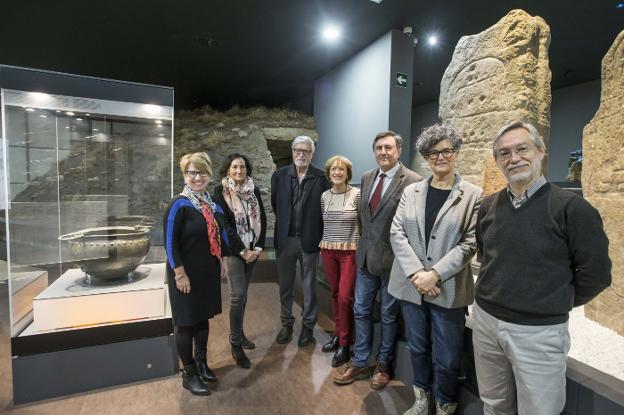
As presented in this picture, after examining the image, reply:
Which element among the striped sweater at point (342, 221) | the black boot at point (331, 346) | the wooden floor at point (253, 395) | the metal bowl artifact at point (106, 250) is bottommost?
the wooden floor at point (253, 395)

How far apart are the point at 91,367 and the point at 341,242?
1.80 meters

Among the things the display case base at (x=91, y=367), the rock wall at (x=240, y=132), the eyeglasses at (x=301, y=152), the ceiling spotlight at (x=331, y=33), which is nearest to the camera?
the display case base at (x=91, y=367)

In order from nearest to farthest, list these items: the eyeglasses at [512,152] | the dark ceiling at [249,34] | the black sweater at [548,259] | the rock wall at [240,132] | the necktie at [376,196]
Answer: the black sweater at [548,259]
the eyeglasses at [512,152]
the necktie at [376,196]
the dark ceiling at [249,34]
the rock wall at [240,132]

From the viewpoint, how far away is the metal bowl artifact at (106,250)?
6.88 feet

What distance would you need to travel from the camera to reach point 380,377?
2117 millimetres

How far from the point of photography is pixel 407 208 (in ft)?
5.71

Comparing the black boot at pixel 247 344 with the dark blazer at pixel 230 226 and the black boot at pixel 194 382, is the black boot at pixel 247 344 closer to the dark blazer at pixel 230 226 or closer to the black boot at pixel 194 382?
the black boot at pixel 194 382

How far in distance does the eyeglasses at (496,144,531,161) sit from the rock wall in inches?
206

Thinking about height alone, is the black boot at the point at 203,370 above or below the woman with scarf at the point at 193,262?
below

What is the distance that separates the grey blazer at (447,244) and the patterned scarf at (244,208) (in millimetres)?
1170

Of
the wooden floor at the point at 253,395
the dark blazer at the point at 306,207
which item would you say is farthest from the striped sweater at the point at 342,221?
the wooden floor at the point at 253,395

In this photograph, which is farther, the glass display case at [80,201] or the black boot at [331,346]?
the black boot at [331,346]

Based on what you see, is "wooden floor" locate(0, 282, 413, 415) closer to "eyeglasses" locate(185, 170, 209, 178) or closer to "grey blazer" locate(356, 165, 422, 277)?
"grey blazer" locate(356, 165, 422, 277)

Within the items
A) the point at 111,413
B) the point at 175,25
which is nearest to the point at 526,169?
the point at 111,413
